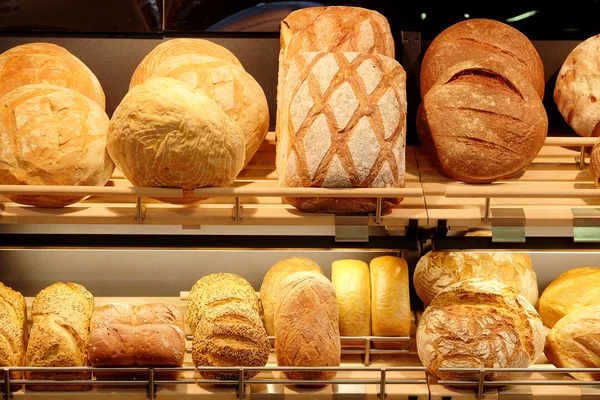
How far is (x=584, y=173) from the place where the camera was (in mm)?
2131

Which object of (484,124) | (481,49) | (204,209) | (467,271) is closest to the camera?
(204,209)

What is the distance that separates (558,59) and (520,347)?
1017 millimetres

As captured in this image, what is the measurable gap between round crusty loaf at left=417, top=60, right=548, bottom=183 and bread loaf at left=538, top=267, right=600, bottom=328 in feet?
1.18

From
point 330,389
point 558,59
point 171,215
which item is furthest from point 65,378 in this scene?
point 558,59

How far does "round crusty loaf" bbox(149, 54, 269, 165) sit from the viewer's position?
79.4 inches

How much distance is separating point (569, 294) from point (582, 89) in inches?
22.7

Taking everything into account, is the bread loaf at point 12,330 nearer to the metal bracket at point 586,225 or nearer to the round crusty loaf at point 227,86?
the round crusty loaf at point 227,86

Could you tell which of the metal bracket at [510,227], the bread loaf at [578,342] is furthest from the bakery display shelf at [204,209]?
the bread loaf at [578,342]

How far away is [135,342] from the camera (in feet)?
6.00

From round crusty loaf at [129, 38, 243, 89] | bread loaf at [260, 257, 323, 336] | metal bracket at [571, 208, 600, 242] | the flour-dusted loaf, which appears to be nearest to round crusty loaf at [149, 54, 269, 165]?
round crusty loaf at [129, 38, 243, 89]

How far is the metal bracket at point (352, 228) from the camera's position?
181 cm

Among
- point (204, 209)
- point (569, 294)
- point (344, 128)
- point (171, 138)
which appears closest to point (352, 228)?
point (344, 128)

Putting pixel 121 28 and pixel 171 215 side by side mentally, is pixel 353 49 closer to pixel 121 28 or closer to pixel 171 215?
pixel 171 215

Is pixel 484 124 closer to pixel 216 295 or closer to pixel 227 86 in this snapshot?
pixel 227 86
